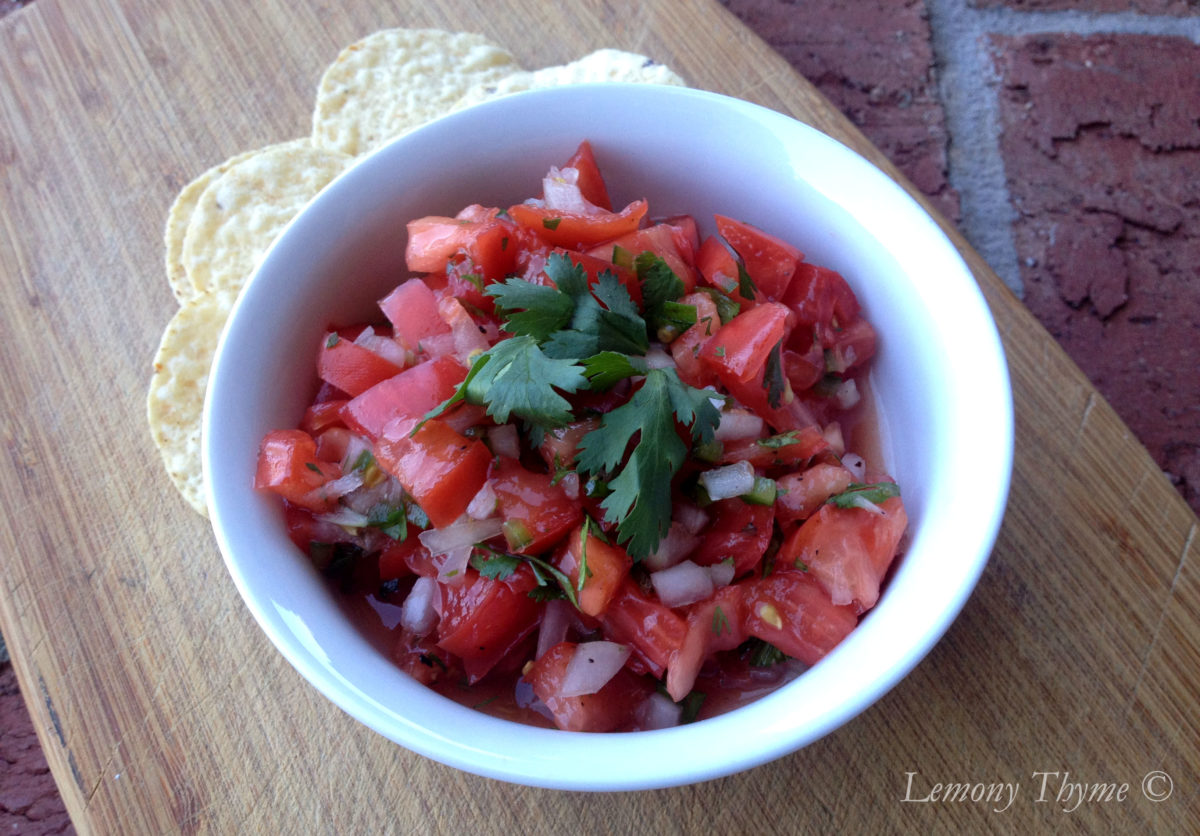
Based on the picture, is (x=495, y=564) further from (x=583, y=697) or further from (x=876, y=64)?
(x=876, y=64)

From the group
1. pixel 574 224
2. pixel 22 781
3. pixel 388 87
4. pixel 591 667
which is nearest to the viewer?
pixel 591 667

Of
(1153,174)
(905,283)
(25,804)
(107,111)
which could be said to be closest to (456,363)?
(905,283)

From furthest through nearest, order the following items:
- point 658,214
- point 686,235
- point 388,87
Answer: point 388,87
point 658,214
point 686,235

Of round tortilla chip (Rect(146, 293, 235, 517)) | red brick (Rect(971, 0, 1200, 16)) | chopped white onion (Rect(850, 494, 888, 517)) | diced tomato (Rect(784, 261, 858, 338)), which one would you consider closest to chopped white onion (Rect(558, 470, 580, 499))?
chopped white onion (Rect(850, 494, 888, 517))

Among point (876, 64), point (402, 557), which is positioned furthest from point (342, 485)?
point (876, 64)

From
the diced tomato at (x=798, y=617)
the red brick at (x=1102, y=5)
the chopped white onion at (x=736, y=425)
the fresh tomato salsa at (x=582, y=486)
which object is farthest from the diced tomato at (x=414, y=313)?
the red brick at (x=1102, y=5)

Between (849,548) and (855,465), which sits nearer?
(849,548)

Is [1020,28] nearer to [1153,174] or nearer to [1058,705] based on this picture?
[1153,174]
